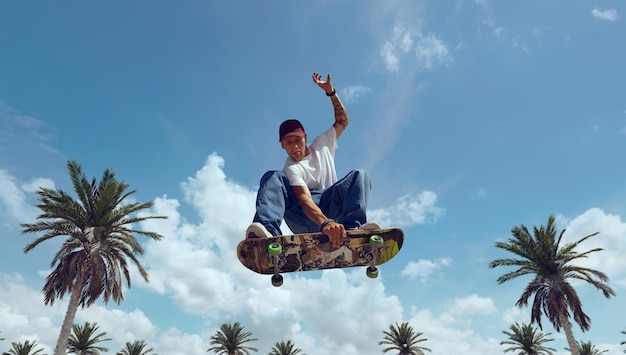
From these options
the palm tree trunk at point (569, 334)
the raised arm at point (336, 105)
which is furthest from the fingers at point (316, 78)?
the palm tree trunk at point (569, 334)

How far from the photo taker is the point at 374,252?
4004 millimetres

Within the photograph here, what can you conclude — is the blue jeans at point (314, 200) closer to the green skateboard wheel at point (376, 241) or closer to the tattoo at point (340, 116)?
the green skateboard wheel at point (376, 241)

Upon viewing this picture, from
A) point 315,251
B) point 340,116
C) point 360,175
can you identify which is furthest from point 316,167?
point 315,251

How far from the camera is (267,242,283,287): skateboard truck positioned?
3.78m

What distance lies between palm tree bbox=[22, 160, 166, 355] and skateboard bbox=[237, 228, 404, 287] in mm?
13527

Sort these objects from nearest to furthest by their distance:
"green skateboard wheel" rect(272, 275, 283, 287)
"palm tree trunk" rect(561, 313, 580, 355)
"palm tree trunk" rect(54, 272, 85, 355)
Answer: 1. "green skateboard wheel" rect(272, 275, 283, 287)
2. "palm tree trunk" rect(54, 272, 85, 355)
3. "palm tree trunk" rect(561, 313, 580, 355)

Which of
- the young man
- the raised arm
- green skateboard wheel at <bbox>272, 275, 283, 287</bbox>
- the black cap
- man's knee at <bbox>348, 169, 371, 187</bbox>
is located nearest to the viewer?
green skateboard wheel at <bbox>272, 275, 283, 287</bbox>

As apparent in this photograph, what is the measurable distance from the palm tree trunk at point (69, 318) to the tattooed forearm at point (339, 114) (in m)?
13.6

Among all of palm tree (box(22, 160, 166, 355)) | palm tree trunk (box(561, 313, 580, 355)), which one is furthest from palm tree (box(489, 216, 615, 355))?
palm tree (box(22, 160, 166, 355))

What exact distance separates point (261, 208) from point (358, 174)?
115 centimetres

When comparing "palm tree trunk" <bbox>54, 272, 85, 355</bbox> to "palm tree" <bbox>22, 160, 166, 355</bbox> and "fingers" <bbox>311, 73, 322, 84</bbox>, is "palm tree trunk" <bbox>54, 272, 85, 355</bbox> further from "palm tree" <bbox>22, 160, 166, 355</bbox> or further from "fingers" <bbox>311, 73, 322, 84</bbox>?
"fingers" <bbox>311, 73, 322, 84</bbox>

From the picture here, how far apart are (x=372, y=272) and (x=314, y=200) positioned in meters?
1.07

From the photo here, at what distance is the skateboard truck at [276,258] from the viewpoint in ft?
12.4

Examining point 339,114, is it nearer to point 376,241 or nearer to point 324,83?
point 324,83
